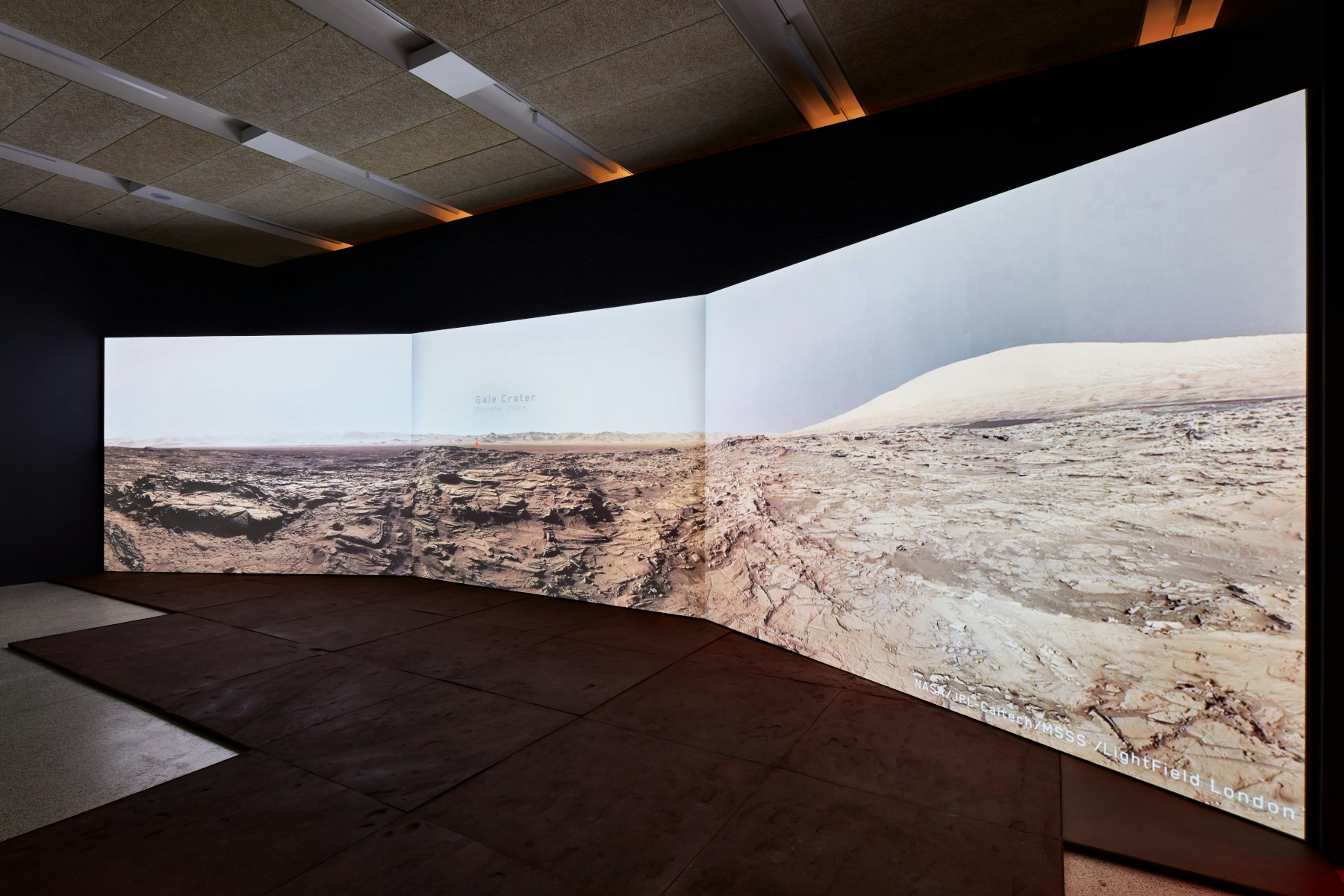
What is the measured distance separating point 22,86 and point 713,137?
3.97 m

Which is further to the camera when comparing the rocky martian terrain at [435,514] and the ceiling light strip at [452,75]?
the rocky martian terrain at [435,514]

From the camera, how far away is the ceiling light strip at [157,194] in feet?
14.5

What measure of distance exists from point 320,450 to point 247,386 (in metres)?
0.95

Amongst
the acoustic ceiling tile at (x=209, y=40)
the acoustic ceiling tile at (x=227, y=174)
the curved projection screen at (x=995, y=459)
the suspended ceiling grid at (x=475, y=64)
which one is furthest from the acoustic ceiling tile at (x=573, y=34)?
the acoustic ceiling tile at (x=227, y=174)

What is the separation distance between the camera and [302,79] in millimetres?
3498

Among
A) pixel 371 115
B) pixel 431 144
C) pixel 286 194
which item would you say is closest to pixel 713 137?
pixel 431 144

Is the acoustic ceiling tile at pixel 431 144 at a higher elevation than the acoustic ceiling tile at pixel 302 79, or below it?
higher

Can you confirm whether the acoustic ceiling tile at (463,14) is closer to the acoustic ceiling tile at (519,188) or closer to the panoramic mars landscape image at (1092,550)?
the acoustic ceiling tile at (519,188)

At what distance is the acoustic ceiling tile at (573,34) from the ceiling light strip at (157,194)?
3502 millimetres

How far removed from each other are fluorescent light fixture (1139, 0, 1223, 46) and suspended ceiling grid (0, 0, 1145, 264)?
0.08 metres

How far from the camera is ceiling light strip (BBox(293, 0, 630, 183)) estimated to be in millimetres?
3049

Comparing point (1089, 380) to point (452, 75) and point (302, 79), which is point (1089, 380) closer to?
point (452, 75)

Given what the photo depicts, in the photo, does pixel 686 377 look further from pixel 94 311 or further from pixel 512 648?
pixel 94 311

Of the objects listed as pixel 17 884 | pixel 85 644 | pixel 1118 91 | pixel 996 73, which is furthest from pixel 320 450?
pixel 1118 91
